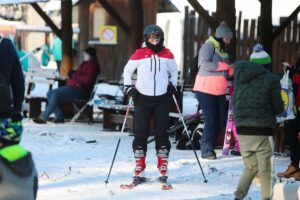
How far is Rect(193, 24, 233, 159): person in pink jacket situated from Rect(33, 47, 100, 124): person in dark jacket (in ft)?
16.6

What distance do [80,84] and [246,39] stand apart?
553 cm

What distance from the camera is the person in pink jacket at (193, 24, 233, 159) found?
1089cm

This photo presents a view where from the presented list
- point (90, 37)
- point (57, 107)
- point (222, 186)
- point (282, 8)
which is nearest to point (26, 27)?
point (90, 37)

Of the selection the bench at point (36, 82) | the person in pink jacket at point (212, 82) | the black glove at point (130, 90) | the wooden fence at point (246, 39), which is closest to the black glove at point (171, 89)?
the black glove at point (130, 90)

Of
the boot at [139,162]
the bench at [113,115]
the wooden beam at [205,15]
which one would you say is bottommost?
the bench at [113,115]

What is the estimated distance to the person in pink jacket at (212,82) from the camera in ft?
35.7

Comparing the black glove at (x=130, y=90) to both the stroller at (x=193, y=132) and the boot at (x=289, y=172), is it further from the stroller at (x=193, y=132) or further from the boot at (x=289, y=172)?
the stroller at (x=193, y=132)

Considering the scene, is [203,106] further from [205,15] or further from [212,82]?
[205,15]

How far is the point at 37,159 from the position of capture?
36.2ft

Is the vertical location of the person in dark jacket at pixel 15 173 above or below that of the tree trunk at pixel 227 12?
below

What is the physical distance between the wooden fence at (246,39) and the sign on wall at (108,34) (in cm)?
664

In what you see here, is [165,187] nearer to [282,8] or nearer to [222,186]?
[222,186]

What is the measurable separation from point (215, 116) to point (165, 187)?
2.45 metres

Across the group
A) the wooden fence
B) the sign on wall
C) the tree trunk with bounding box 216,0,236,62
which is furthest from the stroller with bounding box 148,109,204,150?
the sign on wall
